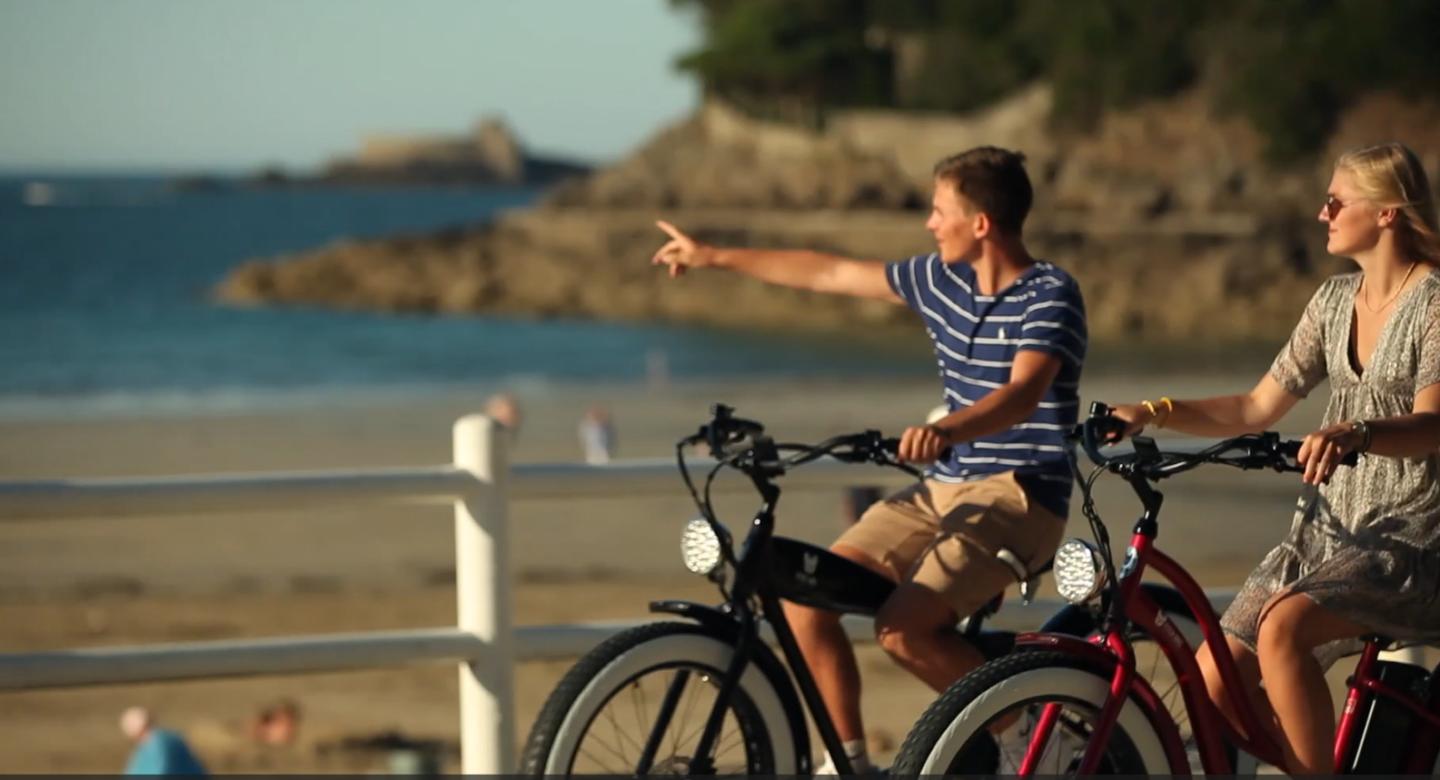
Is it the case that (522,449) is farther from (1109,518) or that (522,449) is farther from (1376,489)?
(1376,489)

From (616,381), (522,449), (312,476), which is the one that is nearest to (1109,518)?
(522,449)

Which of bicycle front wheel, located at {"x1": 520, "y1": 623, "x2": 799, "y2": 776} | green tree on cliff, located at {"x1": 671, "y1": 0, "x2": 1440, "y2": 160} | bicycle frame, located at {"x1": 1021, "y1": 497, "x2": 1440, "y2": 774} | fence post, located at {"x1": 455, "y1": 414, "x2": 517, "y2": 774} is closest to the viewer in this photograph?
bicycle frame, located at {"x1": 1021, "y1": 497, "x2": 1440, "y2": 774}

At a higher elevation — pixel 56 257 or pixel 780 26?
pixel 780 26

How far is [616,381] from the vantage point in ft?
160

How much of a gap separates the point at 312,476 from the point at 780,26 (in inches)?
4154

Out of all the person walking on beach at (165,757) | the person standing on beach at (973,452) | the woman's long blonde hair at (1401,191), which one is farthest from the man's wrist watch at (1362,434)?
the person walking on beach at (165,757)

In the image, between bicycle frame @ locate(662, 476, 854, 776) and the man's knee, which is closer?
bicycle frame @ locate(662, 476, 854, 776)

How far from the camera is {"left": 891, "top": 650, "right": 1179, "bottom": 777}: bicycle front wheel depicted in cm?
407

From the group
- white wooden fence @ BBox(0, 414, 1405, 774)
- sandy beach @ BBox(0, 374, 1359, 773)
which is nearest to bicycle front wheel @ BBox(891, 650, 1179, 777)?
white wooden fence @ BBox(0, 414, 1405, 774)

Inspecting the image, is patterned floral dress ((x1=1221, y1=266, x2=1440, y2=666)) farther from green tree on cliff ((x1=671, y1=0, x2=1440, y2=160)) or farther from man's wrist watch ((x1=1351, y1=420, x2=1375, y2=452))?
green tree on cliff ((x1=671, y1=0, x2=1440, y2=160))

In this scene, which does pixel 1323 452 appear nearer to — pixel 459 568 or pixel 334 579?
pixel 459 568

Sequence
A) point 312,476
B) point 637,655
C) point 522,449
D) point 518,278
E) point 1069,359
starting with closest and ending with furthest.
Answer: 1. point 637,655
2. point 1069,359
3. point 312,476
4. point 522,449
5. point 518,278

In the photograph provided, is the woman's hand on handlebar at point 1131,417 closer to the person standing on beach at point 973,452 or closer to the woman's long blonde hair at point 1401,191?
the person standing on beach at point 973,452

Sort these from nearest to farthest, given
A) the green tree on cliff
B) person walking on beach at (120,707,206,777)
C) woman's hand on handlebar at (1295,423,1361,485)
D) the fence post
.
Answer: person walking on beach at (120,707,206,777), woman's hand on handlebar at (1295,423,1361,485), the fence post, the green tree on cliff
